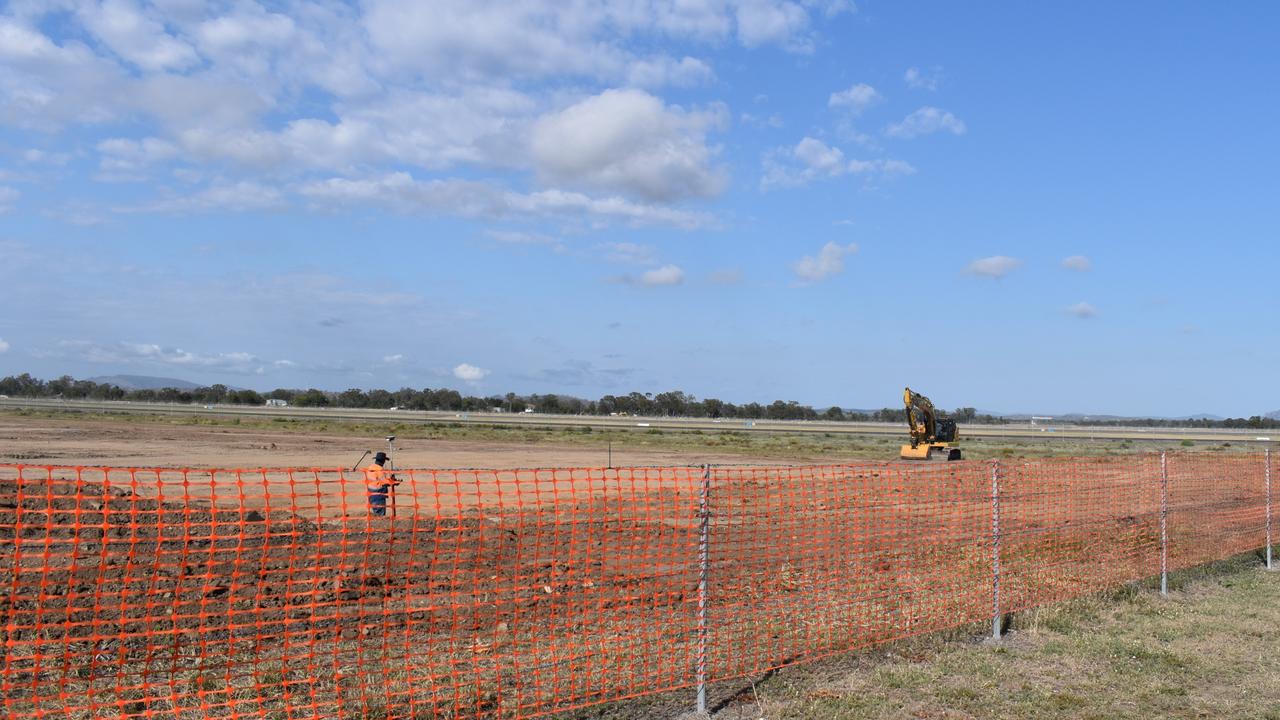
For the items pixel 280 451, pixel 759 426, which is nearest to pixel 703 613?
pixel 280 451

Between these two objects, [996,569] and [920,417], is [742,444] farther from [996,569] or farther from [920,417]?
[996,569]

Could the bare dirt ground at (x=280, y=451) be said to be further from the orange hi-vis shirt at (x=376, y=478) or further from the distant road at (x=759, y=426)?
the distant road at (x=759, y=426)

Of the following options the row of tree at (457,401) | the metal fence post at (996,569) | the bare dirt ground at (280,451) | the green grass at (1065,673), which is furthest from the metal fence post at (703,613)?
the row of tree at (457,401)

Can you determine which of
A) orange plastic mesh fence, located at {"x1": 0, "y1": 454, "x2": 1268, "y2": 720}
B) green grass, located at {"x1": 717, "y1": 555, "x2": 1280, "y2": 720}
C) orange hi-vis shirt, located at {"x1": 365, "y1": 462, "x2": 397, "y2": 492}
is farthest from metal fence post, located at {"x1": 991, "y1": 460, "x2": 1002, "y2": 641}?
orange hi-vis shirt, located at {"x1": 365, "y1": 462, "x2": 397, "y2": 492}

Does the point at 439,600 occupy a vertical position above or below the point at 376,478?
below

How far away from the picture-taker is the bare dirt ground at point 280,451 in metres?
32.4

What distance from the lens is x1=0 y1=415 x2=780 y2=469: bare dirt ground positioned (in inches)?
1276

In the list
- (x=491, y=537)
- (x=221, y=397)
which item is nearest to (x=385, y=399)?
(x=221, y=397)

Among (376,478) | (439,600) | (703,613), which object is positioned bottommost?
(439,600)

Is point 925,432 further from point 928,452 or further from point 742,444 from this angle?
point 742,444

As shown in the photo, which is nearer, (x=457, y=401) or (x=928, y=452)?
(x=928, y=452)

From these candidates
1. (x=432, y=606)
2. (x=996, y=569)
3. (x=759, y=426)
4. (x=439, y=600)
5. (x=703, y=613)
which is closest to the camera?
(x=703, y=613)

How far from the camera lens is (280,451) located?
127 ft

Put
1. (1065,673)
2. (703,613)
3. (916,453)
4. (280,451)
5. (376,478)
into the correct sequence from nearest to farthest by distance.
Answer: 1. (703,613)
2. (1065,673)
3. (376,478)
4. (916,453)
5. (280,451)
